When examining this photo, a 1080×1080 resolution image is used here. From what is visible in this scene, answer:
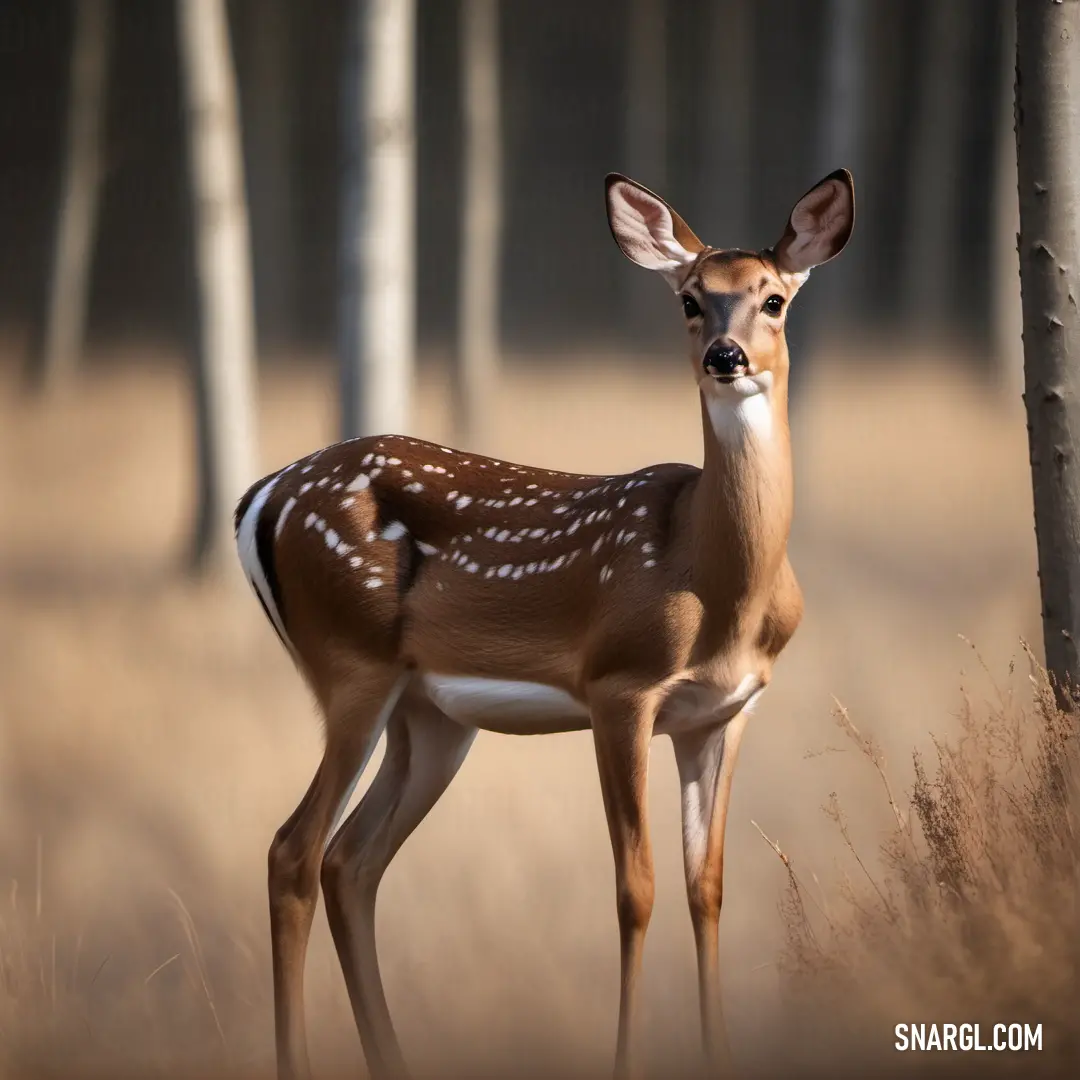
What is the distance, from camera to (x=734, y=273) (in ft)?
12.7

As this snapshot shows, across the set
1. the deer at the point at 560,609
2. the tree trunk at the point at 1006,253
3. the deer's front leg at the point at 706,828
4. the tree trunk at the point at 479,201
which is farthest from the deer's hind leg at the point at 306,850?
the tree trunk at the point at 1006,253

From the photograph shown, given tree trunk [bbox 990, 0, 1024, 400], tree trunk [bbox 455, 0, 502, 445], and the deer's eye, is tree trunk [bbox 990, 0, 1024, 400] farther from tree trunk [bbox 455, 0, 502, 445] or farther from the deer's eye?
the deer's eye

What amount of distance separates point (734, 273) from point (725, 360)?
0.27 meters

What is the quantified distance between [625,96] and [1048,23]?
702 cm

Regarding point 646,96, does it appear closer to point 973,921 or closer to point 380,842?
point 380,842

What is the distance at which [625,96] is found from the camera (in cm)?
1134

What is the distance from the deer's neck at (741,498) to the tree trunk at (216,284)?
3604 mm

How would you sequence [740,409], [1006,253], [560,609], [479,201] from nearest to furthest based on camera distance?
[740,409] → [560,609] → [479,201] → [1006,253]

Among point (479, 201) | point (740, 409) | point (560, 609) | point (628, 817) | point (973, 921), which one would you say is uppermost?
point (479, 201)

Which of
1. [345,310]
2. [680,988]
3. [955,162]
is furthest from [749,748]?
[955,162]

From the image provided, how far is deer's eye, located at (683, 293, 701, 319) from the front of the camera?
3.90 metres

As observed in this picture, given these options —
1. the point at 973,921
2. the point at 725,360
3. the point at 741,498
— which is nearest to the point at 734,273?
the point at 725,360

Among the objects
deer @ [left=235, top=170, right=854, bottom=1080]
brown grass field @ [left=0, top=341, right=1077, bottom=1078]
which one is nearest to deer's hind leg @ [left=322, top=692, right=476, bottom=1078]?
deer @ [left=235, top=170, right=854, bottom=1080]

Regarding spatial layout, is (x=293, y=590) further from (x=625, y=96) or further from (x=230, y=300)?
(x=625, y=96)
